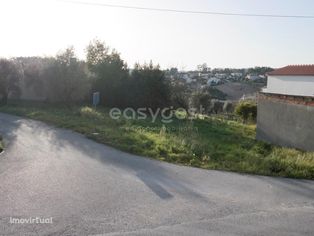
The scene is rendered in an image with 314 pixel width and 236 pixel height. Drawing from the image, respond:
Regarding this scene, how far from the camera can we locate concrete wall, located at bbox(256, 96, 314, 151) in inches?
513

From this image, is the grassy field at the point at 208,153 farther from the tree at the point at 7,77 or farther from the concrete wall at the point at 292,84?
the concrete wall at the point at 292,84

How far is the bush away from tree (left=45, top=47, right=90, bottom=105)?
11.5 m

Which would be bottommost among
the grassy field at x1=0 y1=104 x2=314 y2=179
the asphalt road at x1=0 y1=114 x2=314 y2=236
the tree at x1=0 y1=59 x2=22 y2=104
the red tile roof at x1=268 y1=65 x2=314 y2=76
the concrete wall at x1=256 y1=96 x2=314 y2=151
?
the asphalt road at x1=0 y1=114 x2=314 y2=236

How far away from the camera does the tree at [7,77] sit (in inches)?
1161

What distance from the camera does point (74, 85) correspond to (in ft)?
95.0

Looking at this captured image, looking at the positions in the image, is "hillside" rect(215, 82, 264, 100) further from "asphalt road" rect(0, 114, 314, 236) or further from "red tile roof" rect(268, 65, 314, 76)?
"asphalt road" rect(0, 114, 314, 236)

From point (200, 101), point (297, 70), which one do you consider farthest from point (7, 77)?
point (297, 70)

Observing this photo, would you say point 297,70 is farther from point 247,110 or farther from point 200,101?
point 247,110

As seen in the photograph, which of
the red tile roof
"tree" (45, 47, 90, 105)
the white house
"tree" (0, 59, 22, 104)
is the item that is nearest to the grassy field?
"tree" (45, 47, 90, 105)

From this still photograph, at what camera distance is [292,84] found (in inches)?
1834

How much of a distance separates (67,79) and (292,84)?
27976 mm

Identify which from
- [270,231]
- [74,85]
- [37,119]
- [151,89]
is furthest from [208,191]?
[151,89]

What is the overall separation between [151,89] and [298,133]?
1984cm

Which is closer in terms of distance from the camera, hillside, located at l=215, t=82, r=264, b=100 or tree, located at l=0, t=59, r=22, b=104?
tree, located at l=0, t=59, r=22, b=104
